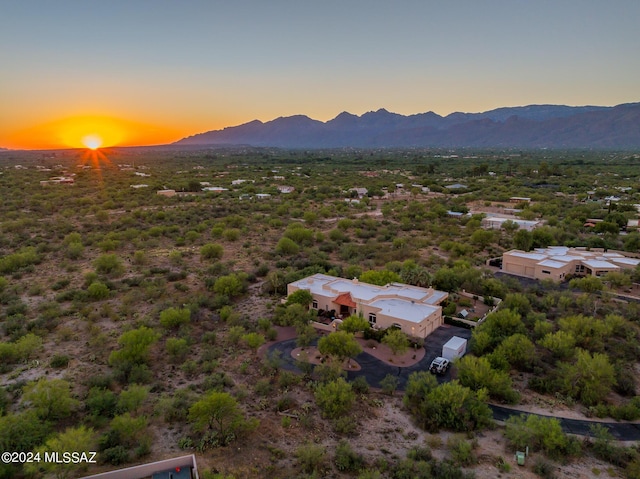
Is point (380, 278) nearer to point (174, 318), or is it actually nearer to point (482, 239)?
point (174, 318)

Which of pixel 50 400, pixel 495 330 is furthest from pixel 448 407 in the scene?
pixel 50 400

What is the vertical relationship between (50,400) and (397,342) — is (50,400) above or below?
above

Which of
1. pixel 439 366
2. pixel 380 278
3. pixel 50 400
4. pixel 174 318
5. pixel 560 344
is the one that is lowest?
pixel 439 366

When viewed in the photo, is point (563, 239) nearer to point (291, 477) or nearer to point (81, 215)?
point (291, 477)

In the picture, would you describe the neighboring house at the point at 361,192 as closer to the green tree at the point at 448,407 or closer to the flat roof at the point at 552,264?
the flat roof at the point at 552,264

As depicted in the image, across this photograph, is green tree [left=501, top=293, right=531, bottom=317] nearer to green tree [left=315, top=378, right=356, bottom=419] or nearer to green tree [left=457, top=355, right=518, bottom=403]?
green tree [left=457, top=355, right=518, bottom=403]

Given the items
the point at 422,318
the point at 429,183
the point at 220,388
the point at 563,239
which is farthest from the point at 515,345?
the point at 429,183
